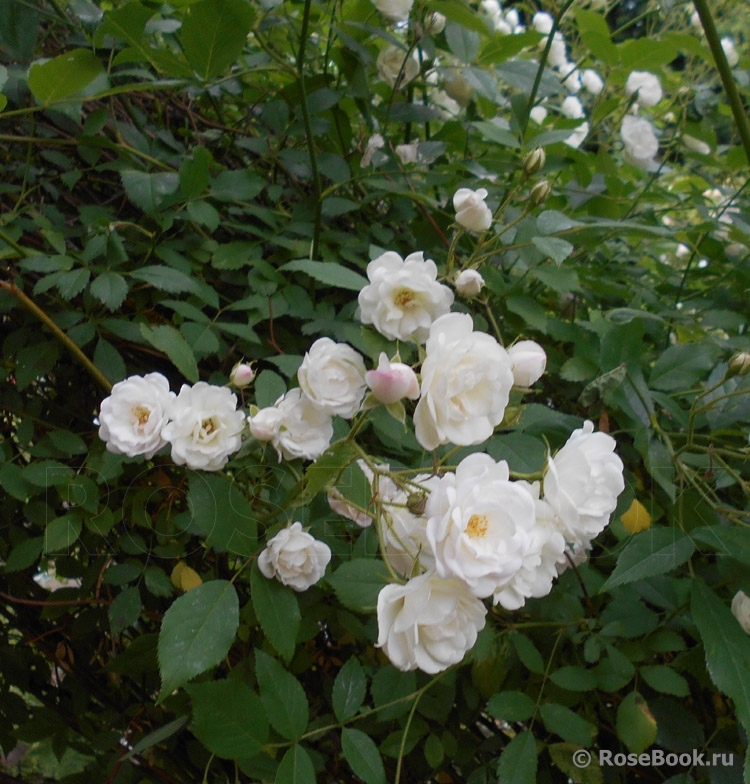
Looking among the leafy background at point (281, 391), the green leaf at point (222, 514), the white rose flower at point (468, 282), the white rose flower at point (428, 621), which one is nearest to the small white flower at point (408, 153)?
the leafy background at point (281, 391)

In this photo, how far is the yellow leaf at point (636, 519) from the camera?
2.55 feet

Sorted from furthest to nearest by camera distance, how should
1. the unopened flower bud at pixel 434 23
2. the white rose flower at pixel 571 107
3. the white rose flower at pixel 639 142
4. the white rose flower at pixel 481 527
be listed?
1. the white rose flower at pixel 571 107
2. the white rose flower at pixel 639 142
3. the unopened flower bud at pixel 434 23
4. the white rose flower at pixel 481 527

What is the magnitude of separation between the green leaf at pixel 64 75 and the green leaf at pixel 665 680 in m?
1.05

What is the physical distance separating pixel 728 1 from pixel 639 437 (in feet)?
3.48

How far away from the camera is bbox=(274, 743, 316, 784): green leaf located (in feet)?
1.97

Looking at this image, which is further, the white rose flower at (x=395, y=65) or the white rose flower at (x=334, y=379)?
the white rose flower at (x=395, y=65)

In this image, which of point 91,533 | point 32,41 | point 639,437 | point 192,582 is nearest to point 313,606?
point 192,582

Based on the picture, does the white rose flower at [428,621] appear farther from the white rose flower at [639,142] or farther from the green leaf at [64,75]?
the white rose flower at [639,142]

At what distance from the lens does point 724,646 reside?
2.06ft

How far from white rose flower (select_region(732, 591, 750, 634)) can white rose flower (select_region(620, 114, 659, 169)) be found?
888 mm

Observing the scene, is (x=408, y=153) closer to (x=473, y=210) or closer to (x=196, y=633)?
(x=473, y=210)

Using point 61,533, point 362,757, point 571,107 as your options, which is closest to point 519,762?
point 362,757

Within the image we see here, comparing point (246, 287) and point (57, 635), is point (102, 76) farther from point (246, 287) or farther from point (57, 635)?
point (57, 635)

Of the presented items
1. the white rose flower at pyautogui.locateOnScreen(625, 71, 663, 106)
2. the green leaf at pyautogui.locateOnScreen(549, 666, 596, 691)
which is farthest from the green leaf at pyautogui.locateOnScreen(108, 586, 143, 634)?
the white rose flower at pyautogui.locateOnScreen(625, 71, 663, 106)
